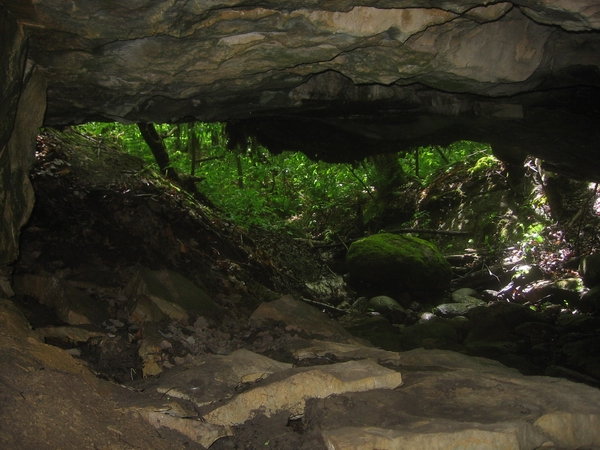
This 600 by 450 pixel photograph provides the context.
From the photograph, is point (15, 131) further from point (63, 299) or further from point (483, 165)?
point (483, 165)

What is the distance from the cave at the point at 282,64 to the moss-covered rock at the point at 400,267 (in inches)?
159

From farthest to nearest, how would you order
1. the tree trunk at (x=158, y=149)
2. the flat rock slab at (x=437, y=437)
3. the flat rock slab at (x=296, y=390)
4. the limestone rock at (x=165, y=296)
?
the tree trunk at (x=158, y=149) < the limestone rock at (x=165, y=296) < the flat rock slab at (x=296, y=390) < the flat rock slab at (x=437, y=437)

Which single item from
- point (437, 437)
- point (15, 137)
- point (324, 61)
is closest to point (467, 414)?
point (437, 437)

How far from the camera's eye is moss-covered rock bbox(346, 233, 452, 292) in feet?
32.0

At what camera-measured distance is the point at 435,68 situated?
416 centimetres

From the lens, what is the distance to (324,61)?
13.4 ft

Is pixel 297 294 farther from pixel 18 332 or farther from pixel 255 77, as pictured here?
pixel 18 332

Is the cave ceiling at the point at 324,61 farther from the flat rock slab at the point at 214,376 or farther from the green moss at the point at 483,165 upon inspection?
the green moss at the point at 483,165

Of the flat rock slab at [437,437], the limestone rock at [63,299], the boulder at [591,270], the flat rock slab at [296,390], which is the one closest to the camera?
the flat rock slab at [437,437]

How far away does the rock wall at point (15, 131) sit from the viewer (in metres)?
3.37

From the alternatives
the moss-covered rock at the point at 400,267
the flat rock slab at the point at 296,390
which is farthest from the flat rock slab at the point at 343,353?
the moss-covered rock at the point at 400,267

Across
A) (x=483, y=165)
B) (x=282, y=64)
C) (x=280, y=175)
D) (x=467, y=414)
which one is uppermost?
(x=282, y=64)

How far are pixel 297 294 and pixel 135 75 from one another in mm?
5011

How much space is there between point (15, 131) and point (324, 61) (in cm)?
253
